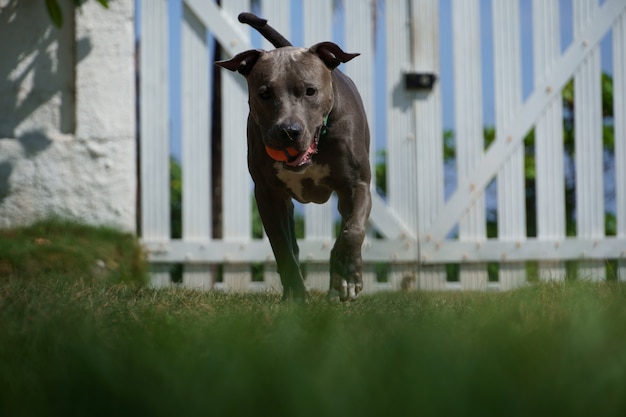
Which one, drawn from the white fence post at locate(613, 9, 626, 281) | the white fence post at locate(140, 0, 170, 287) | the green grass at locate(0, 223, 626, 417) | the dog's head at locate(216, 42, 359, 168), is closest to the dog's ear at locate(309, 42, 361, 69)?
the dog's head at locate(216, 42, 359, 168)

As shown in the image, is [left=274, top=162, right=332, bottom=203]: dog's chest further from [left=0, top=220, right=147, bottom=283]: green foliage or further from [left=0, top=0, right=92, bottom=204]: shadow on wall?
[left=0, top=0, right=92, bottom=204]: shadow on wall

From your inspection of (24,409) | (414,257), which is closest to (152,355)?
(24,409)

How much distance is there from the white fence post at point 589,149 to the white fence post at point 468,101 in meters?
0.82

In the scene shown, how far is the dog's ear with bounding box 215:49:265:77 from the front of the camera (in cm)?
365

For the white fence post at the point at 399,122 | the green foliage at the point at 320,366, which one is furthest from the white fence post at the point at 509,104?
the green foliage at the point at 320,366

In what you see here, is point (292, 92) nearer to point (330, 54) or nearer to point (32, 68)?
point (330, 54)

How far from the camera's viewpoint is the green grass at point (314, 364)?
1380 millimetres

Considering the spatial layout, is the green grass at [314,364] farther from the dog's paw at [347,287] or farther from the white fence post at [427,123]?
the white fence post at [427,123]

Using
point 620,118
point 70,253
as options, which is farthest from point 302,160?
point 620,118

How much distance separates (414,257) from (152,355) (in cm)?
495

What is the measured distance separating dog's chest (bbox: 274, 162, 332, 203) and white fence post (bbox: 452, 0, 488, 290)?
9.78 feet

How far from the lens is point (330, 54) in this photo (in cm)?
370

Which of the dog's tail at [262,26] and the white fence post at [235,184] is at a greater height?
the dog's tail at [262,26]

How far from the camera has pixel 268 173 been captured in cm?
379
